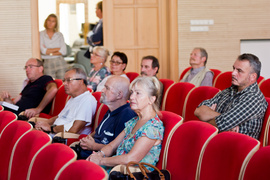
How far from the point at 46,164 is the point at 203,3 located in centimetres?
672

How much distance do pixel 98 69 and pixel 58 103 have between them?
1129 millimetres

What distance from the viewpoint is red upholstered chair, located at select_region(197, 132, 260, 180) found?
2189 millimetres

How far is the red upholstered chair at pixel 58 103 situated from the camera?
5.33 m

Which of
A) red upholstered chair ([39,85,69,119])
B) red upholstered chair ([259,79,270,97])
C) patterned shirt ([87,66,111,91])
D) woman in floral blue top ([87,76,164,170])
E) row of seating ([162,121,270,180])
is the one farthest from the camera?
patterned shirt ([87,66,111,91])

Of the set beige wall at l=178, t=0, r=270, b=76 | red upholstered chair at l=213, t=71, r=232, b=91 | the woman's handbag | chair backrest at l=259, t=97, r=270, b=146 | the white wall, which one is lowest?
the woman's handbag

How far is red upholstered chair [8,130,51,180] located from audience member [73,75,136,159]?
78 cm

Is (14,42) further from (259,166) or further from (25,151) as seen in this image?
(259,166)

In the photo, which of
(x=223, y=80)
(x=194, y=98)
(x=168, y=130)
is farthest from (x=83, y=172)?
(x=223, y=80)

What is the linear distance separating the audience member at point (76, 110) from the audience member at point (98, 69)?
155 cm

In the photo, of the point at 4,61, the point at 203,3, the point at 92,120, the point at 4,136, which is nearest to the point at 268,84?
the point at 92,120

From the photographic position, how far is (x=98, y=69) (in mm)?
6387

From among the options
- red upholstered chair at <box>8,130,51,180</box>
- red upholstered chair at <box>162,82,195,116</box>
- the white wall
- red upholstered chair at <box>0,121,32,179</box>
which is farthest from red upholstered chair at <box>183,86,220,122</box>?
the white wall

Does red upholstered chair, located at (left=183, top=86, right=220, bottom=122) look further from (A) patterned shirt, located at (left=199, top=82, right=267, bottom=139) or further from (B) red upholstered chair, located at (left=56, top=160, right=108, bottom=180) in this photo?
(B) red upholstered chair, located at (left=56, top=160, right=108, bottom=180)

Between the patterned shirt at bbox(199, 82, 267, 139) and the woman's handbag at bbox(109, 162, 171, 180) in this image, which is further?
the patterned shirt at bbox(199, 82, 267, 139)
